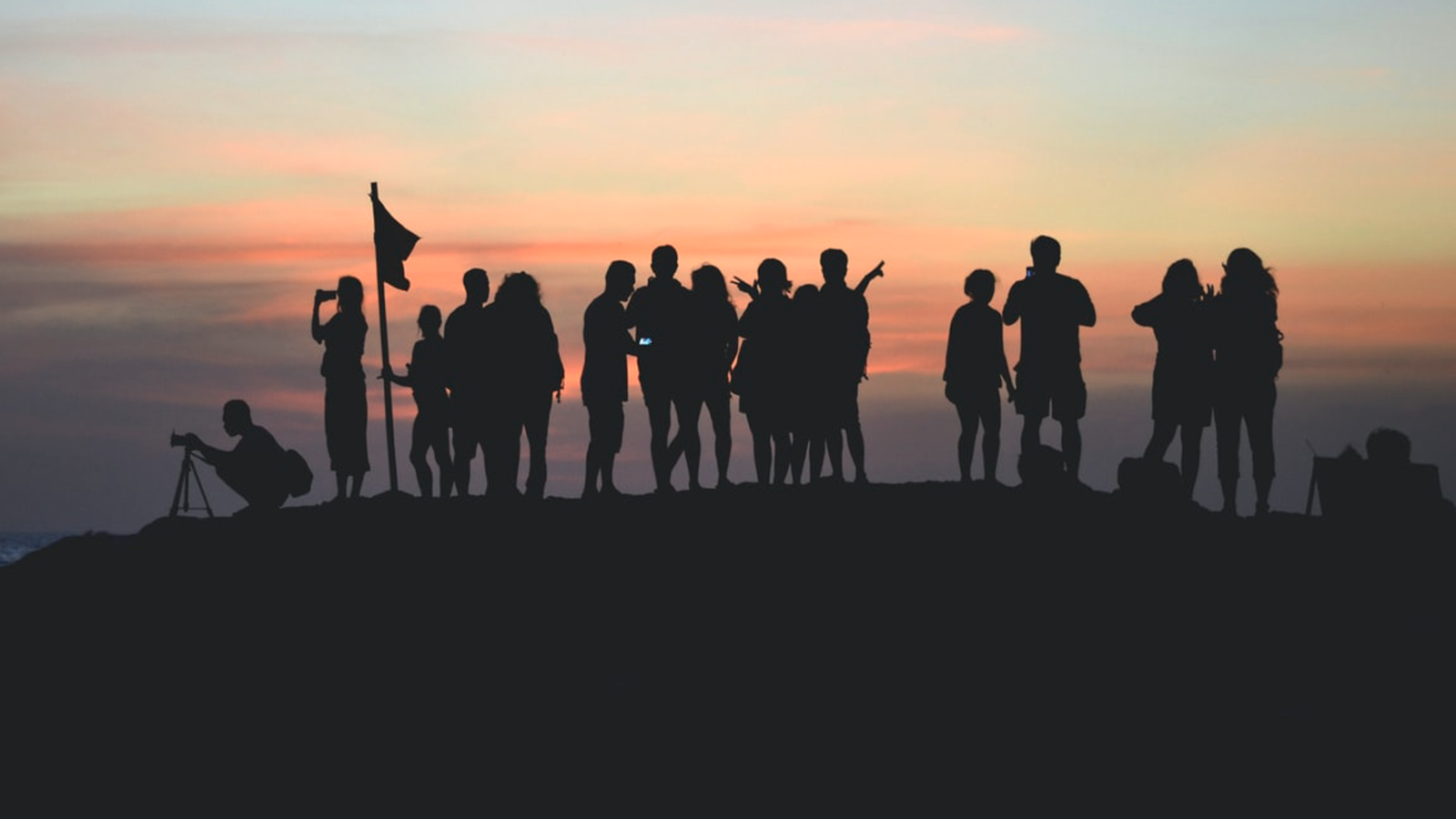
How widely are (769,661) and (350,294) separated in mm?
7899

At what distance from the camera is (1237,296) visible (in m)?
21.3

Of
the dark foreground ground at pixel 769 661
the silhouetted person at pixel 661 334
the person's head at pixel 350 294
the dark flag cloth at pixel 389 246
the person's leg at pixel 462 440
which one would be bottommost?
the dark foreground ground at pixel 769 661

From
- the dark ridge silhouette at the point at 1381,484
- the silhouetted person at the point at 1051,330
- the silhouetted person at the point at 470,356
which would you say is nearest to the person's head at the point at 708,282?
the silhouetted person at the point at 470,356

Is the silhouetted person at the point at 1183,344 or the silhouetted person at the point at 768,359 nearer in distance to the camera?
the silhouetted person at the point at 1183,344

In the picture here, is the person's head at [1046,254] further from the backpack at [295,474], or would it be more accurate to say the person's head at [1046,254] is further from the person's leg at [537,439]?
the backpack at [295,474]

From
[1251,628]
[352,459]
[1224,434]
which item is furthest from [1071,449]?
[352,459]

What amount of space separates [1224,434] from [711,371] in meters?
5.37

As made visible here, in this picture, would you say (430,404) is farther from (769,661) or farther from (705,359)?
(769,661)

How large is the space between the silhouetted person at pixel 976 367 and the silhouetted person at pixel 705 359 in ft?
7.95

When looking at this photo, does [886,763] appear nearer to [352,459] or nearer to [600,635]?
[600,635]

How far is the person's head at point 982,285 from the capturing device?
74.5 ft

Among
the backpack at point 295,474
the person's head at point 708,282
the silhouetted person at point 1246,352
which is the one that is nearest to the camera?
the silhouetted person at point 1246,352

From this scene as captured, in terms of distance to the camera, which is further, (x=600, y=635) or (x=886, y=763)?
(x=600, y=635)

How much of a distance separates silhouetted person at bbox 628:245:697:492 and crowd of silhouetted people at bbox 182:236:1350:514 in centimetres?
1
